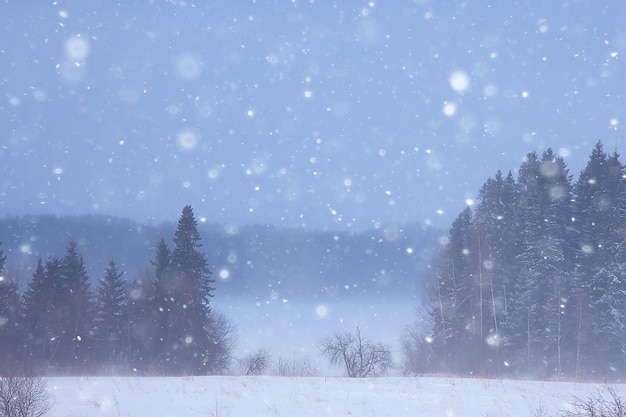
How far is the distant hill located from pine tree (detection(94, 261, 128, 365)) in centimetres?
6179

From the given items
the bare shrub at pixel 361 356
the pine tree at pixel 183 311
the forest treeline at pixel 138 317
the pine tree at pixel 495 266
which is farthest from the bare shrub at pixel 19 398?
the pine tree at pixel 495 266

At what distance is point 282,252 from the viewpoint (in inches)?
5285

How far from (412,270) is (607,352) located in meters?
84.8

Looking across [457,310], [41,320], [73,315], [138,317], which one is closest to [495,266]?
[457,310]

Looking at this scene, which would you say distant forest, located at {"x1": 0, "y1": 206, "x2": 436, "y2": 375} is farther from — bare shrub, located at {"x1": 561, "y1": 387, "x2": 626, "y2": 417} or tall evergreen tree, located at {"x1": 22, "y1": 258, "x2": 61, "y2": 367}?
bare shrub, located at {"x1": 561, "y1": 387, "x2": 626, "y2": 417}

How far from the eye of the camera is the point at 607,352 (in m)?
35.0

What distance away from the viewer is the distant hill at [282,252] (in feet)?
364

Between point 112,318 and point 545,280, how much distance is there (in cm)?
3141

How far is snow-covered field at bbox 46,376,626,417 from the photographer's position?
13.3m

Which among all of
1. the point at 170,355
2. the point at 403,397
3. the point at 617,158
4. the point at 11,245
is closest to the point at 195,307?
the point at 170,355

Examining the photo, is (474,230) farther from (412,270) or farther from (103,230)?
(103,230)

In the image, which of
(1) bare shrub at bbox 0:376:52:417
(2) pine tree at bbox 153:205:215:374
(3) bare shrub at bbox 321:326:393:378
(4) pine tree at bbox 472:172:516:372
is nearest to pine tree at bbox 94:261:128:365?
(2) pine tree at bbox 153:205:215:374

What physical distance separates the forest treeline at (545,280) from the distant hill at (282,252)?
60912 mm

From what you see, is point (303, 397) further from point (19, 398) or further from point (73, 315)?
point (73, 315)
